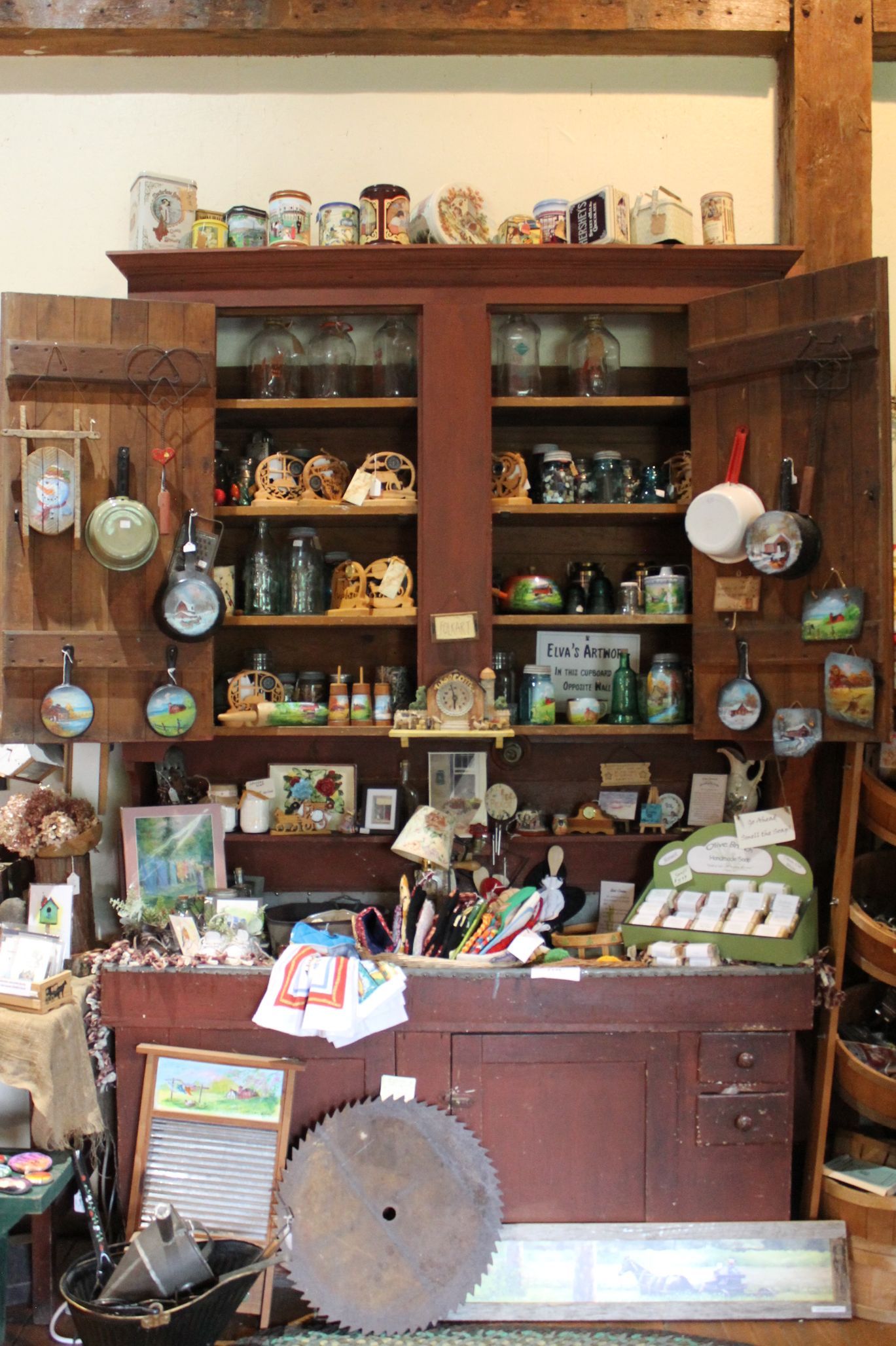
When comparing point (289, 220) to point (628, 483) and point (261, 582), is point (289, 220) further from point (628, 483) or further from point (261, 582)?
point (628, 483)

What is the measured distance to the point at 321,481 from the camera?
325cm

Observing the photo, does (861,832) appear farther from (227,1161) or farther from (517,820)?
(227,1161)

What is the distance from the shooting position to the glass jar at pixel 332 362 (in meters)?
3.29

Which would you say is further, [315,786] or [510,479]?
[315,786]

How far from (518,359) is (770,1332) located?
8.71 ft

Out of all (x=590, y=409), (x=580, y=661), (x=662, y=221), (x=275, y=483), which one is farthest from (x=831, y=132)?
(x=275, y=483)

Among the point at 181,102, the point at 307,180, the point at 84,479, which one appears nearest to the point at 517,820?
the point at 84,479

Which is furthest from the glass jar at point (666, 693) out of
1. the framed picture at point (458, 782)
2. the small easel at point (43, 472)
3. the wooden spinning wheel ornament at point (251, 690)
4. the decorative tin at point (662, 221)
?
the small easel at point (43, 472)

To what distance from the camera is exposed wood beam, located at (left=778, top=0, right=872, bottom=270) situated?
3375 mm

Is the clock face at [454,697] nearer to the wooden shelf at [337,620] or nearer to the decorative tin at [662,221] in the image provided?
the wooden shelf at [337,620]

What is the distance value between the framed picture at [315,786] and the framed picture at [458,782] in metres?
0.27

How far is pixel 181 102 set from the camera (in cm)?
353

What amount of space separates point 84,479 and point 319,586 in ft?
2.37

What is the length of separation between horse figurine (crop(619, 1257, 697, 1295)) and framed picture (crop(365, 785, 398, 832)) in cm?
133
